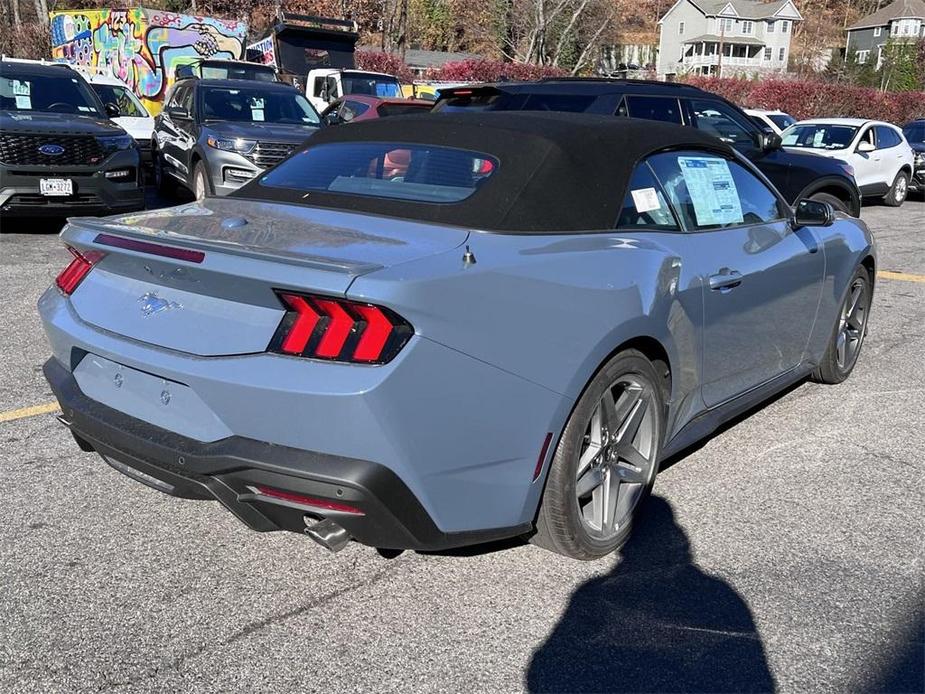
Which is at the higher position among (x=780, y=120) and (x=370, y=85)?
(x=370, y=85)

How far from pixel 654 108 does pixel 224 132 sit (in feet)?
17.3

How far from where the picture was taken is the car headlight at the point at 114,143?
31.6 feet

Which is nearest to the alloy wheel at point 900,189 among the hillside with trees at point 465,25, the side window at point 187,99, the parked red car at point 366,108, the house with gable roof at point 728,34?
the parked red car at point 366,108

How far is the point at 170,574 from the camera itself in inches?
122

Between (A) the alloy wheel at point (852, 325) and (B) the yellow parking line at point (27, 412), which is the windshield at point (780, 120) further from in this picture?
(B) the yellow parking line at point (27, 412)

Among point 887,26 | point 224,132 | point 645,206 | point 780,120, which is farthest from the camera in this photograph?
point 887,26

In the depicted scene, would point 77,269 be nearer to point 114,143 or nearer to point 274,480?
point 274,480

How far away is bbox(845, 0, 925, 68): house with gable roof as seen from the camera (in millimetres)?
78188

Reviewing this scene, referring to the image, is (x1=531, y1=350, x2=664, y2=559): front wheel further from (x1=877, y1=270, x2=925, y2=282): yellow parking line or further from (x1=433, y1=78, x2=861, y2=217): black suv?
(x1=877, y1=270, x2=925, y2=282): yellow parking line

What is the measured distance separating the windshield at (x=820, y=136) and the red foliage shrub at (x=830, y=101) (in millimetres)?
20278

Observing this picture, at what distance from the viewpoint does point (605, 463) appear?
3.27 m

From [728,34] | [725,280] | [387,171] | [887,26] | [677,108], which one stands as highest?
[887,26]

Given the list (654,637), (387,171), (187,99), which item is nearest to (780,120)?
(187,99)

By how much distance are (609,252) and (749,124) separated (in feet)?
24.5
